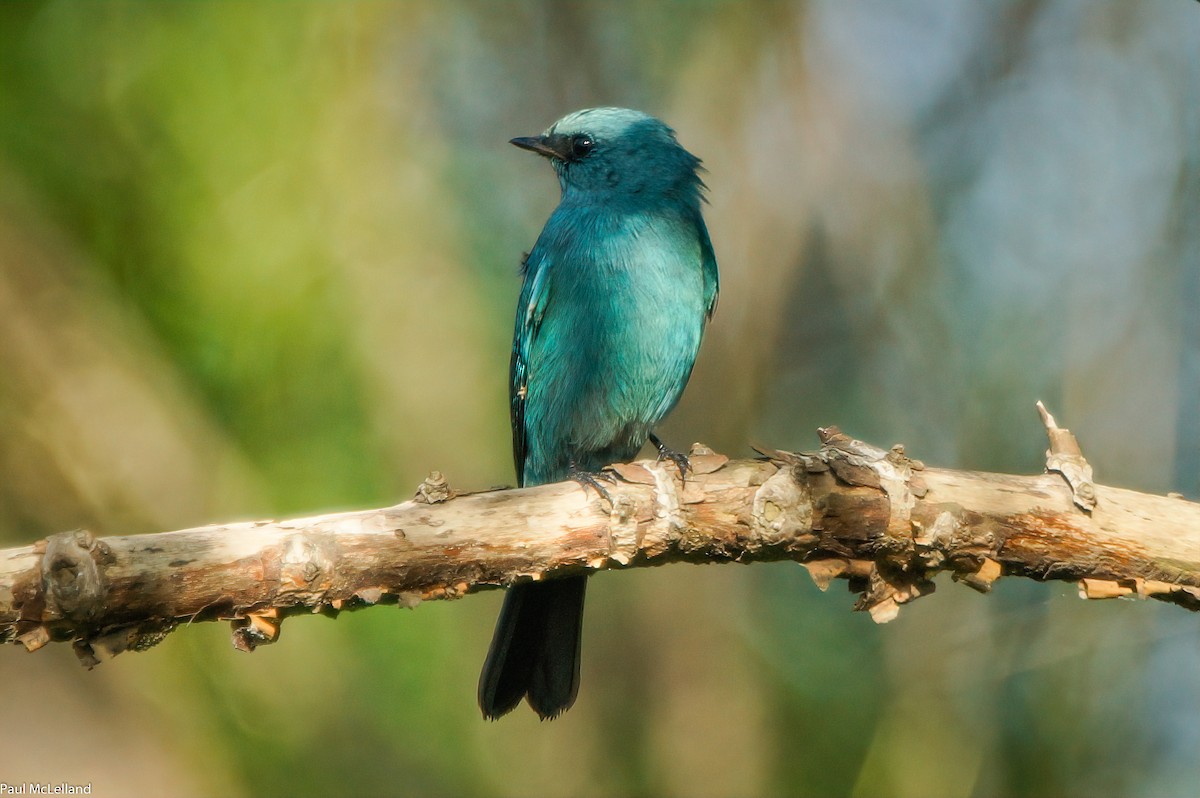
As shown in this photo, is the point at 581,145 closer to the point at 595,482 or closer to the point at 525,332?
the point at 525,332

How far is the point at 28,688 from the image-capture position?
689cm

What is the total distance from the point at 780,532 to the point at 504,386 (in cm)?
523

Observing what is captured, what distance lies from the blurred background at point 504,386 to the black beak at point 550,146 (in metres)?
2.49

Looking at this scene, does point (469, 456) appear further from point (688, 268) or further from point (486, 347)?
point (688, 268)

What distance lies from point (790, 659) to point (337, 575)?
5.07 metres

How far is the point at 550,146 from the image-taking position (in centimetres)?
566

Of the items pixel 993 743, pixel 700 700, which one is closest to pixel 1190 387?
pixel 993 743

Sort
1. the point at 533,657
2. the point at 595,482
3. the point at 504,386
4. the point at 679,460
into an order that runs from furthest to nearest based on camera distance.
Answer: the point at 504,386
the point at 533,657
the point at 679,460
the point at 595,482

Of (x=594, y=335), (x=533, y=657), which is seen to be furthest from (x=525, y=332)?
(x=533, y=657)

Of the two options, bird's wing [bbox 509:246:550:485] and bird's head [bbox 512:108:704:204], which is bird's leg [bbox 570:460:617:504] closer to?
bird's wing [bbox 509:246:550:485]

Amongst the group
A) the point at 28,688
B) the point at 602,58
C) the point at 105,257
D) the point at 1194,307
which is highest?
the point at 602,58

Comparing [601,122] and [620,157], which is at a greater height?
[601,122]
